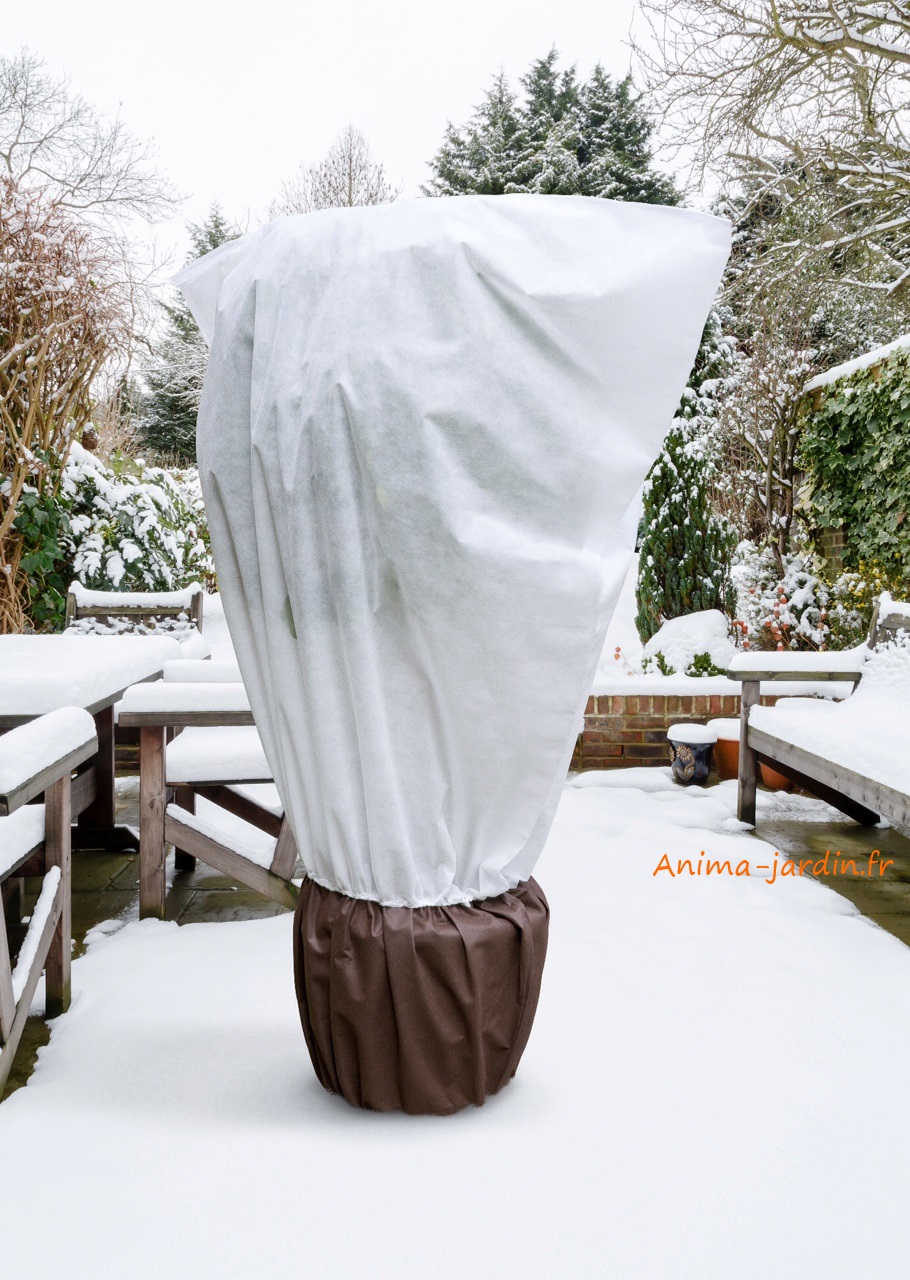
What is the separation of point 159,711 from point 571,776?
7.91 feet

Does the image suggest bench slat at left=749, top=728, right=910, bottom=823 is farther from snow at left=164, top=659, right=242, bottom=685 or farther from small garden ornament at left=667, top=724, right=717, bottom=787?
snow at left=164, top=659, right=242, bottom=685

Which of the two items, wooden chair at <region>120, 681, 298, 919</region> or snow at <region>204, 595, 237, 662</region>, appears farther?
snow at <region>204, 595, 237, 662</region>

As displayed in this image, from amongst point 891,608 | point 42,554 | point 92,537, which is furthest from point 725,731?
point 92,537

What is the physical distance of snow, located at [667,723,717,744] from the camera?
4.13 m

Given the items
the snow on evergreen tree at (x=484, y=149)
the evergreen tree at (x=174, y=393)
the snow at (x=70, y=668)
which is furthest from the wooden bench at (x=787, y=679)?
the evergreen tree at (x=174, y=393)

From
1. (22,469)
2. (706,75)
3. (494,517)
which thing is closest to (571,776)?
(494,517)

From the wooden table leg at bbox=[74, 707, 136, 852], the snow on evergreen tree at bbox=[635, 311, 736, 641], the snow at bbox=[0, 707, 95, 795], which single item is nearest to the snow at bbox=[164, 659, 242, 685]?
the wooden table leg at bbox=[74, 707, 136, 852]

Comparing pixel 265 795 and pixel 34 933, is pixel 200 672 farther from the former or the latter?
pixel 34 933

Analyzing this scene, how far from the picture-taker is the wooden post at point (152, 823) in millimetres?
2578

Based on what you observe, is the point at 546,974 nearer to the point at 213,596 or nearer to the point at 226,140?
the point at 213,596

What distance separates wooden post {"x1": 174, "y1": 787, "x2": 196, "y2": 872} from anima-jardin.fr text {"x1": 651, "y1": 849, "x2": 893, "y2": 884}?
161 centimetres

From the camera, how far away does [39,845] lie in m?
1.99

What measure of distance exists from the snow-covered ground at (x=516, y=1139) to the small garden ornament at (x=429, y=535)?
16cm

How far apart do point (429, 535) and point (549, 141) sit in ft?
56.6
